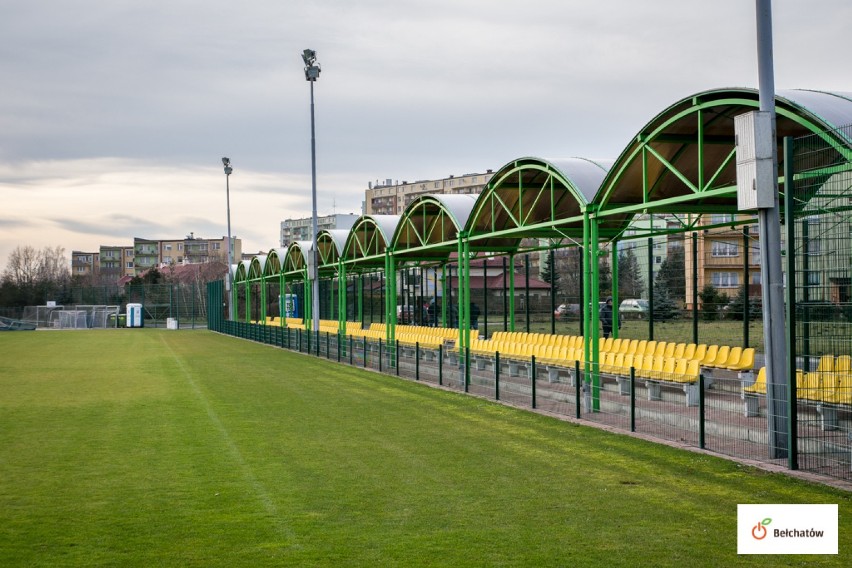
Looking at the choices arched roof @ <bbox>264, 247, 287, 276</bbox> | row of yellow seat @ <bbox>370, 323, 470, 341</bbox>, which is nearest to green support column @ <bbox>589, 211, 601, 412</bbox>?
row of yellow seat @ <bbox>370, 323, 470, 341</bbox>

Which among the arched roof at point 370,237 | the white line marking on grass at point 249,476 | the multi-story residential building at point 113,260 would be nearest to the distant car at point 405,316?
the arched roof at point 370,237

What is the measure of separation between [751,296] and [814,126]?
11.5 m

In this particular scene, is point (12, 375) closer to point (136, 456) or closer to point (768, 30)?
point (136, 456)

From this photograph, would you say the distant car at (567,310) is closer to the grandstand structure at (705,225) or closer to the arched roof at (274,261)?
the grandstand structure at (705,225)

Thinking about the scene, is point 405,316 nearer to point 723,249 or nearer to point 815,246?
point 723,249

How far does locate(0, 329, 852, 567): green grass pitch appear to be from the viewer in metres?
7.11

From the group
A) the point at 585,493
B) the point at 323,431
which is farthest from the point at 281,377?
the point at 585,493

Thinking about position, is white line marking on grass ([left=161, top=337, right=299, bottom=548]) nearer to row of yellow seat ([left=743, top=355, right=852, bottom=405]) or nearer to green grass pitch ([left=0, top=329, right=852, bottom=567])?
green grass pitch ([left=0, top=329, right=852, bottom=567])

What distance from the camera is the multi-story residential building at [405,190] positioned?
142m

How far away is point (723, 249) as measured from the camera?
22859 millimetres

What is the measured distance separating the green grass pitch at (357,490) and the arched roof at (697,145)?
4158 mm

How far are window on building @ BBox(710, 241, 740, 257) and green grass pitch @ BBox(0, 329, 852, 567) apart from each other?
29.5ft

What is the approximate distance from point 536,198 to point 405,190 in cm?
12785

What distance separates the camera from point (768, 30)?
11062mm
